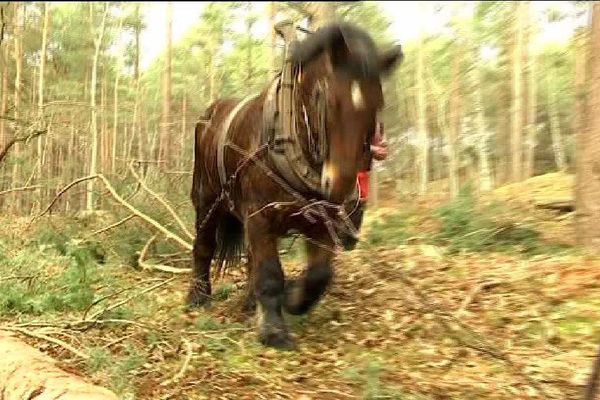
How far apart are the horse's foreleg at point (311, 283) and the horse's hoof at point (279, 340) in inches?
13.2

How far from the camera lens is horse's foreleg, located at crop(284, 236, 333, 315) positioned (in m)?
4.70

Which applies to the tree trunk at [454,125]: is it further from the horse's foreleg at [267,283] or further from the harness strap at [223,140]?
the horse's foreleg at [267,283]

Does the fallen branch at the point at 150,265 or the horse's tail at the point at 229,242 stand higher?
the horse's tail at the point at 229,242

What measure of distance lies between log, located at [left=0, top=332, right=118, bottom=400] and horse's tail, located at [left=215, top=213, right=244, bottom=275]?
2.51 m

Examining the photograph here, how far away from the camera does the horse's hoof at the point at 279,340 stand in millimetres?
4484

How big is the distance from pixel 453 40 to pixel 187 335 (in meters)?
27.0

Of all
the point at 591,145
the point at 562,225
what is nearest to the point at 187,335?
the point at 591,145

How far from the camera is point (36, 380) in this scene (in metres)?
3.47

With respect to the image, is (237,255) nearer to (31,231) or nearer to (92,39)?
(31,231)

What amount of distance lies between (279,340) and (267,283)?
410mm

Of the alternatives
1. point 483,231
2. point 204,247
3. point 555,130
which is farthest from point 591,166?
point 555,130

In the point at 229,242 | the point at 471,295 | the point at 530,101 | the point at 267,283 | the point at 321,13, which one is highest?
the point at 530,101

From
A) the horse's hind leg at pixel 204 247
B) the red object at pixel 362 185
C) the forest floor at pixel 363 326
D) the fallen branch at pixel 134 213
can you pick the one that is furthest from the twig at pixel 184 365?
the fallen branch at pixel 134 213

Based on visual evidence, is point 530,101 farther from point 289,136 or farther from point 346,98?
point 346,98
